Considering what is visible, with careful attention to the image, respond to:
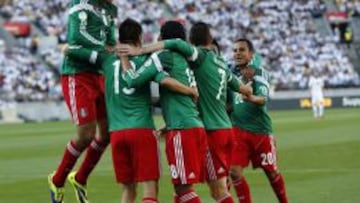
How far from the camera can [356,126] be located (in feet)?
106

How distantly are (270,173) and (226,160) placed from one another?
222 cm

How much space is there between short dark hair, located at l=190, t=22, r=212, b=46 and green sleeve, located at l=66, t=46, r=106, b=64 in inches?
45.0

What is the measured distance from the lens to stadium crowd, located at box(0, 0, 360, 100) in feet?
180

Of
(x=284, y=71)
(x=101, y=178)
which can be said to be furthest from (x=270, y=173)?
(x=284, y=71)

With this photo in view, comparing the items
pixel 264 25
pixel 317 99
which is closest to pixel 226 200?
pixel 317 99

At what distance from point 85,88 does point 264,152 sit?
2590mm

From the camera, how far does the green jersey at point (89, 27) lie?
11172 mm

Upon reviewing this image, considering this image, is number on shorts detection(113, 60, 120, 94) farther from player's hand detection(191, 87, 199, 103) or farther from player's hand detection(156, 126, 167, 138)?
player's hand detection(191, 87, 199, 103)

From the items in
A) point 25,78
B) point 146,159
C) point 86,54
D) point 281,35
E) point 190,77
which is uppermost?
point 86,54

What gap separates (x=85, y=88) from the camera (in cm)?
1144

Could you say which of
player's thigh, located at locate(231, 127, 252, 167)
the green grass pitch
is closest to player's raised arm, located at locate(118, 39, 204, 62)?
player's thigh, located at locate(231, 127, 252, 167)

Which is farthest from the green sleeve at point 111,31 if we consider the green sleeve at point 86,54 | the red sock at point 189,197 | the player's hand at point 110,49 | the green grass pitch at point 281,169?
the green grass pitch at point 281,169

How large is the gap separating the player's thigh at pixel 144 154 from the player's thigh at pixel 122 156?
11 centimetres

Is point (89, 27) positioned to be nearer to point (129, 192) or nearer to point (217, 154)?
point (129, 192)
